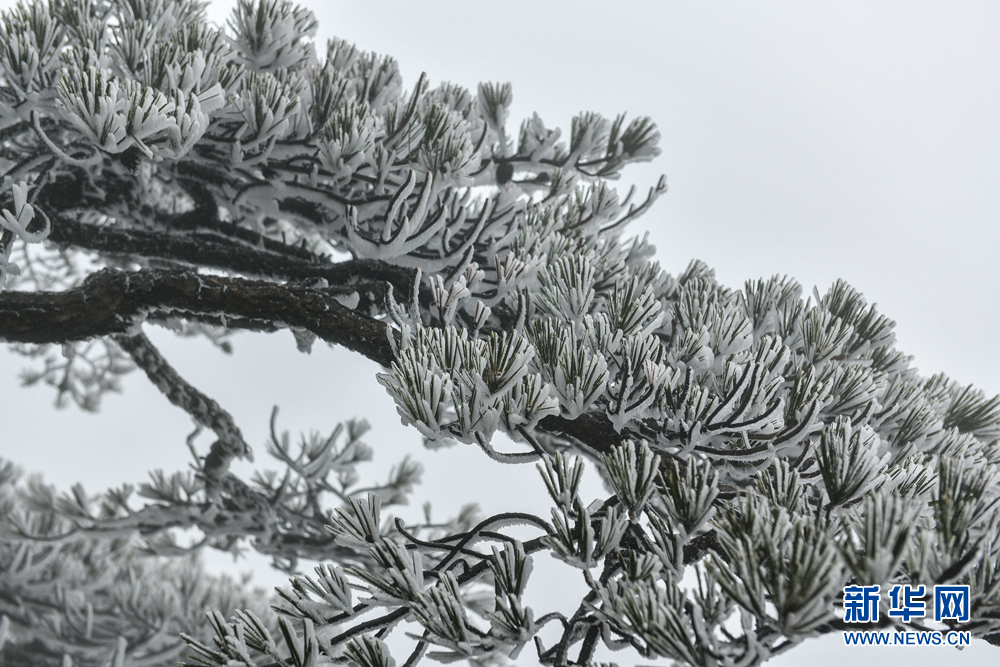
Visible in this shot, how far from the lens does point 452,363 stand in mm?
724

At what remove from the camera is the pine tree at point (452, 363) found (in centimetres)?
62

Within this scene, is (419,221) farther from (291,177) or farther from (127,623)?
(127,623)

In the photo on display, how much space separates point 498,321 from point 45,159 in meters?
0.73

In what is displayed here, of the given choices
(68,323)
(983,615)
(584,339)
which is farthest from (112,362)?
(983,615)

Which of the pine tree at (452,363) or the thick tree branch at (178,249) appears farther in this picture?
the thick tree branch at (178,249)

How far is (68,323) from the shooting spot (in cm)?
118
